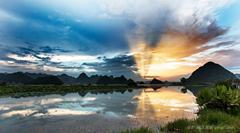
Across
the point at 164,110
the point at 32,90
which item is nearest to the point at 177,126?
the point at 164,110

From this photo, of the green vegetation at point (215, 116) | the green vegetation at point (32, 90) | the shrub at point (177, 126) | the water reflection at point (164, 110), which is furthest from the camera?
the green vegetation at point (32, 90)

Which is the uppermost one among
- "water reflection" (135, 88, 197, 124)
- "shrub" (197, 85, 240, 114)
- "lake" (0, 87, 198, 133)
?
"shrub" (197, 85, 240, 114)

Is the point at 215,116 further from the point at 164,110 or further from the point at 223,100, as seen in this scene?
the point at 164,110

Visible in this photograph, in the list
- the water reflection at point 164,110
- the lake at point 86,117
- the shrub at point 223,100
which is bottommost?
the lake at point 86,117

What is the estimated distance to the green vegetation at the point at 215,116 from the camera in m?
10.8

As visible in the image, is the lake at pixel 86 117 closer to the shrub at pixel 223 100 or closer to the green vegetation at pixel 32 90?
the shrub at pixel 223 100

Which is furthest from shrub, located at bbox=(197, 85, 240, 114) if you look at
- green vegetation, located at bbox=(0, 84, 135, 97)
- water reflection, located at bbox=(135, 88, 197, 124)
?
green vegetation, located at bbox=(0, 84, 135, 97)

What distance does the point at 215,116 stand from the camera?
1315 cm

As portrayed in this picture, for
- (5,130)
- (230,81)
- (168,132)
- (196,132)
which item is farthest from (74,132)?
(230,81)

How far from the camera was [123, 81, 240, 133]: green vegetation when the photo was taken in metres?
10.8

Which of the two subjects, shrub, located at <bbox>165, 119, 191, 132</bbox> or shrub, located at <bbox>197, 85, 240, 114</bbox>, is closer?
shrub, located at <bbox>165, 119, 191, 132</bbox>

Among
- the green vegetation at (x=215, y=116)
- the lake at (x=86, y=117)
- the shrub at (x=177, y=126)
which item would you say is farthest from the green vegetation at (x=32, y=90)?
the shrub at (x=177, y=126)

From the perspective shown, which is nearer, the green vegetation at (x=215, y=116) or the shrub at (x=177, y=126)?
the green vegetation at (x=215, y=116)

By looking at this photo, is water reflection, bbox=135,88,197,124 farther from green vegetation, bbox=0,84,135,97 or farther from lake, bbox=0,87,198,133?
green vegetation, bbox=0,84,135,97
